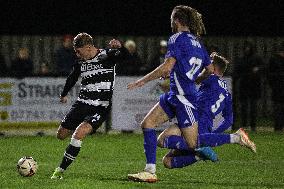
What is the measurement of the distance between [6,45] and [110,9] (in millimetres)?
5558

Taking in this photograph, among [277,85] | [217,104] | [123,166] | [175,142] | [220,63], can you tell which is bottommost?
[123,166]

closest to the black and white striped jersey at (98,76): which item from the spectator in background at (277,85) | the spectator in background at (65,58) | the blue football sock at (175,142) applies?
the blue football sock at (175,142)

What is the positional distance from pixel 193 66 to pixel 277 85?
36.9ft

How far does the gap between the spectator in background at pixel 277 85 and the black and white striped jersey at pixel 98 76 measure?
963cm

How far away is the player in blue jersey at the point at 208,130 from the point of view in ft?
39.5

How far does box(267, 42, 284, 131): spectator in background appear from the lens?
71.8 ft

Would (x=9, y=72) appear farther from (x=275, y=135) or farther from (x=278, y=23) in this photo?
(x=278, y=23)

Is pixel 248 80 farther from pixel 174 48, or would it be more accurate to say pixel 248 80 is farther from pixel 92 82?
pixel 174 48

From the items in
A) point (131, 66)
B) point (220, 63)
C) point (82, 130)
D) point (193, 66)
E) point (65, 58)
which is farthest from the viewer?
point (131, 66)

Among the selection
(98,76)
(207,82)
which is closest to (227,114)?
(207,82)

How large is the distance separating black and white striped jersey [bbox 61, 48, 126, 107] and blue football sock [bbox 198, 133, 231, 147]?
1.53m

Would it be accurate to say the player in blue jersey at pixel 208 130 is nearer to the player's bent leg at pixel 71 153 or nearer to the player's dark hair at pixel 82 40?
the player's bent leg at pixel 71 153

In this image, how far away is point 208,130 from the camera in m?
12.6

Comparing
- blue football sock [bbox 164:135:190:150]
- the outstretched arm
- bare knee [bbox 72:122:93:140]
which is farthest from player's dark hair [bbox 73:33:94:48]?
blue football sock [bbox 164:135:190:150]
